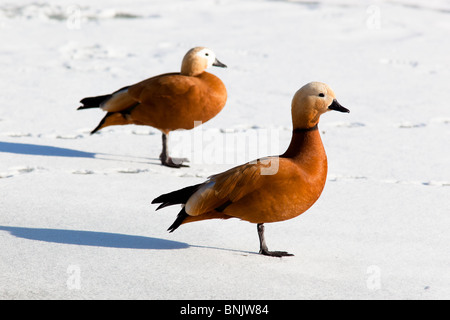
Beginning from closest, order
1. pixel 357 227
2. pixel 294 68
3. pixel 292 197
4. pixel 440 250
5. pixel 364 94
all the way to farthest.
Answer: pixel 292 197 → pixel 440 250 → pixel 357 227 → pixel 364 94 → pixel 294 68

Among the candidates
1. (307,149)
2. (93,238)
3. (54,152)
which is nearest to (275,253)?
(307,149)

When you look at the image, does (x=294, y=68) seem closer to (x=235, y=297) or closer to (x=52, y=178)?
(x=52, y=178)

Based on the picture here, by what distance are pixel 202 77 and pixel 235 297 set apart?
3.13 m

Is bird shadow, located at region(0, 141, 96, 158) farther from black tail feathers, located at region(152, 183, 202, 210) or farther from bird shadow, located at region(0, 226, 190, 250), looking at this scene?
black tail feathers, located at region(152, 183, 202, 210)

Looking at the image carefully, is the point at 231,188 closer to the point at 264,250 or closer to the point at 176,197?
the point at 176,197

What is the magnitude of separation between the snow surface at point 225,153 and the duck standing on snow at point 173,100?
37cm

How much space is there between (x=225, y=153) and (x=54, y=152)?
61.4 inches

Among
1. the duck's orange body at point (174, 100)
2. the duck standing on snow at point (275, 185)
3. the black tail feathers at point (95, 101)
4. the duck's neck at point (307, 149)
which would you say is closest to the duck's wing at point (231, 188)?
the duck standing on snow at point (275, 185)

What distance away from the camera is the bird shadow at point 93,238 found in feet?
14.2

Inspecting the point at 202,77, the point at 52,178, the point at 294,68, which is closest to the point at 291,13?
the point at 294,68

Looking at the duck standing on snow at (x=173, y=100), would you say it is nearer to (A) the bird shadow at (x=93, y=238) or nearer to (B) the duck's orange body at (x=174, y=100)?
(B) the duck's orange body at (x=174, y=100)

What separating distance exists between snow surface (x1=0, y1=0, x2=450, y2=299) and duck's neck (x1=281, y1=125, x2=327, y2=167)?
59 cm

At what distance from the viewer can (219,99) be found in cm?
636
